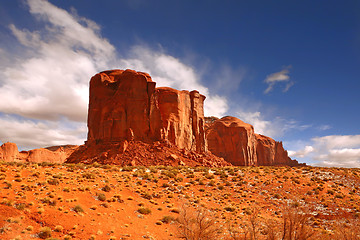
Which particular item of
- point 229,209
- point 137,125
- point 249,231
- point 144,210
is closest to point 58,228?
point 144,210

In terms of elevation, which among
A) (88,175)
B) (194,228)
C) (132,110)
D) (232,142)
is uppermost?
(132,110)

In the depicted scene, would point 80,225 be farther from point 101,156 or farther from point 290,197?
point 101,156

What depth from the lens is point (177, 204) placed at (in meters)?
19.6

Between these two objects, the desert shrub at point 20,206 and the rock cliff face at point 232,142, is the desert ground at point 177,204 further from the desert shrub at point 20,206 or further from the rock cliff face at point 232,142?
the rock cliff face at point 232,142

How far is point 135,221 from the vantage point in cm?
1543

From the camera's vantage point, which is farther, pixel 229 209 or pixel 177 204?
pixel 177 204

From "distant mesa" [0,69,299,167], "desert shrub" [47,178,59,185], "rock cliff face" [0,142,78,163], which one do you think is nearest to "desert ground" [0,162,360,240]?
"desert shrub" [47,178,59,185]

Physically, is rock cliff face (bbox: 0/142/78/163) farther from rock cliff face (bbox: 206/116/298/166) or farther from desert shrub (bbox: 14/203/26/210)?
rock cliff face (bbox: 206/116/298/166)

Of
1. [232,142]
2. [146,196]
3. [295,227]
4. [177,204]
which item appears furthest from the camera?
[232,142]

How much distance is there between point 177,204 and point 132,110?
28289 millimetres

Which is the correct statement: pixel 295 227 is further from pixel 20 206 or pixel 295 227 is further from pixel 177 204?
pixel 20 206

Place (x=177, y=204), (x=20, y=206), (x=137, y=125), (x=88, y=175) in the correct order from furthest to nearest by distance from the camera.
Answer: (x=137, y=125) < (x=88, y=175) < (x=177, y=204) < (x=20, y=206)

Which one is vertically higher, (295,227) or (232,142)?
(232,142)

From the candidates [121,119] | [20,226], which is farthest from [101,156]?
[20,226]
